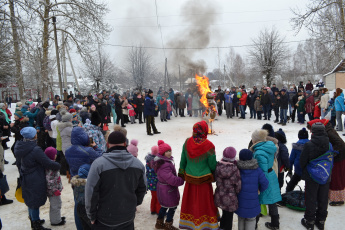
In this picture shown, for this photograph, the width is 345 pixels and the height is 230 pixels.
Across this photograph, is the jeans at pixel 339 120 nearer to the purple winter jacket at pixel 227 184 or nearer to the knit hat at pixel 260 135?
the knit hat at pixel 260 135

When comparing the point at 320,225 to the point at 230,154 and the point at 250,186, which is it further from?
the point at 230,154

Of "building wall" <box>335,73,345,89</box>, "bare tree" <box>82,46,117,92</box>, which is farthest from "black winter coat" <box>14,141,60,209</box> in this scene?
"building wall" <box>335,73,345,89</box>

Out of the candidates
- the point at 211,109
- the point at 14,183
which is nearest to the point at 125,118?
the point at 211,109

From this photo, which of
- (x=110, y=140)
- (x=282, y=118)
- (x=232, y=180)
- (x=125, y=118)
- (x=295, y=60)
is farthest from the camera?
(x=295, y=60)

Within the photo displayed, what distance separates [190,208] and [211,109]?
782cm

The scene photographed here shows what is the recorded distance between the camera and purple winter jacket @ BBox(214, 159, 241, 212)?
3436mm

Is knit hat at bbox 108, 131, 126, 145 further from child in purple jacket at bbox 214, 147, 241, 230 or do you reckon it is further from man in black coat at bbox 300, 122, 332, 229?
man in black coat at bbox 300, 122, 332, 229

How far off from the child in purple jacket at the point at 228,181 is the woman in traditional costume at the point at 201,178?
12cm

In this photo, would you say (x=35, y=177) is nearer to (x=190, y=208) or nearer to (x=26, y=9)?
(x=190, y=208)

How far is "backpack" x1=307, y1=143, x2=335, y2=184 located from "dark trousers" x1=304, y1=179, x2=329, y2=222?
123 millimetres

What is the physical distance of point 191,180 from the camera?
11.9ft

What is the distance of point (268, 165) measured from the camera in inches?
149

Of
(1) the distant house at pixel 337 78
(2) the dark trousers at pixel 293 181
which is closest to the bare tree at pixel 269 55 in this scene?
(1) the distant house at pixel 337 78

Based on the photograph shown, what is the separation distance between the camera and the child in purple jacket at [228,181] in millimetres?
3438
